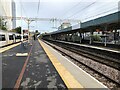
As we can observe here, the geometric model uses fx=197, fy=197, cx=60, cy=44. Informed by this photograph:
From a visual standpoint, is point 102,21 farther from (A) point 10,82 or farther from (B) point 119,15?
(A) point 10,82

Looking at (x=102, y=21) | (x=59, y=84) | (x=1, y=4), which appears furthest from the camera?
(x=1, y=4)

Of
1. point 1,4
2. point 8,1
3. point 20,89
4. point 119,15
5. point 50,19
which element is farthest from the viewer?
point 8,1

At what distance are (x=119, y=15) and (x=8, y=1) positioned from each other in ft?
232

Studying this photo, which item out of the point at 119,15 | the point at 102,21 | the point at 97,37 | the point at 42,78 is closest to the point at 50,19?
the point at 97,37

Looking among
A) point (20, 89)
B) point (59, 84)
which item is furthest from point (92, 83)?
point (20, 89)

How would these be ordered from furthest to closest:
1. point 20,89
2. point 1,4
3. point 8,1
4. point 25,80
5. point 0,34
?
point 8,1, point 1,4, point 0,34, point 25,80, point 20,89

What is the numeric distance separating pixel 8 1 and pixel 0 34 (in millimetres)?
63145

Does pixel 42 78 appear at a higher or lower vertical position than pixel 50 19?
lower

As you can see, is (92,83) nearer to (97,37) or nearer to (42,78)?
(42,78)

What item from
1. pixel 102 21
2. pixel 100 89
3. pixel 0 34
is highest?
pixel 102 21

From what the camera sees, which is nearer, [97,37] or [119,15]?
[119,15]

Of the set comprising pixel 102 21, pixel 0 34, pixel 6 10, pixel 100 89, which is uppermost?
pixel 6 10

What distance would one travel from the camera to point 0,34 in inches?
1057

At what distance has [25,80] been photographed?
7355mm
